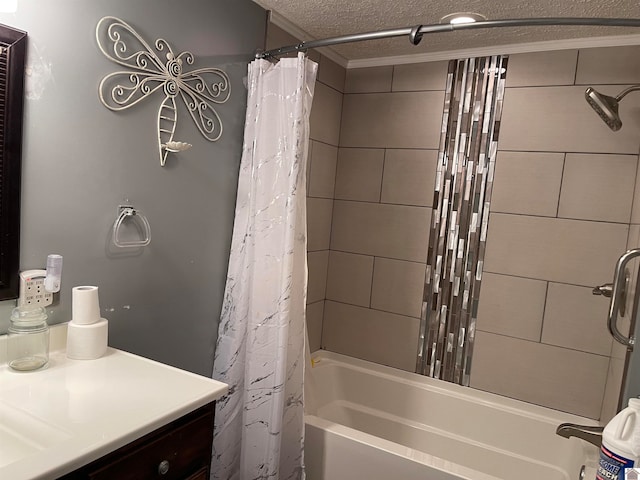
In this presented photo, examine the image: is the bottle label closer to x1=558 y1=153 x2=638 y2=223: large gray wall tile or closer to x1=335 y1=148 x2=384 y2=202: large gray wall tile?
x1=558 y1=153 x2=638 y2=223: large gray wall tile

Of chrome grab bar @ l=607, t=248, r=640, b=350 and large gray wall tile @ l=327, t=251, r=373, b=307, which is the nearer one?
chrome grab bar @ l=607, t=248, r=640, b=350

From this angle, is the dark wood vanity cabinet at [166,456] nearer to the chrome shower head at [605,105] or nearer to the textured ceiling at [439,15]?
the textured ceiling at [439,15]

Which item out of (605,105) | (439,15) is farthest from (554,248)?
(439,15)

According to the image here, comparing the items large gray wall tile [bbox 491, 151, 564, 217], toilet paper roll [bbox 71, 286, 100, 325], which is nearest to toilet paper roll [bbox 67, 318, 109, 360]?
toilet paper roll [bbox 71, 286, 100, 325]

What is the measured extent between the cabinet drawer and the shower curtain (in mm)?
559

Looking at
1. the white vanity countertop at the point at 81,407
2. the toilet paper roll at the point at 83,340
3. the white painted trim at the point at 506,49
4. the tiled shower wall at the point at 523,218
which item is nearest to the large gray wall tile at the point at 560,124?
the tiled shower wall at the point at 523,218

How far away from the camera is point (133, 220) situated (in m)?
1.62

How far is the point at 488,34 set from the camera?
2.19 m

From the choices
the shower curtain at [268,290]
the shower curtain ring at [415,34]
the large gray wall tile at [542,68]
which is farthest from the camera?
the large gray wall tile at [542,68]

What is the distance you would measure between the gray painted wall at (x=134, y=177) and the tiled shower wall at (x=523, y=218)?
3.15 feet

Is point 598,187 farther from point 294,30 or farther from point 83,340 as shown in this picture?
point 83,340

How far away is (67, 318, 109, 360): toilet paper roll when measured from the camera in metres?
1.37

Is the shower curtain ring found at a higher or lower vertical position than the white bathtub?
higher

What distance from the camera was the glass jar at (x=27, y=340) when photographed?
1.26 metres
